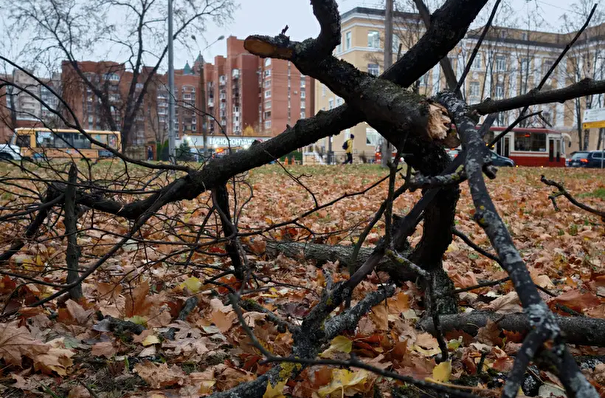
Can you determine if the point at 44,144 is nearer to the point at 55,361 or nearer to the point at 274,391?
the point at 55,361

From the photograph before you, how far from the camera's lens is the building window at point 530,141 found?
32188mm

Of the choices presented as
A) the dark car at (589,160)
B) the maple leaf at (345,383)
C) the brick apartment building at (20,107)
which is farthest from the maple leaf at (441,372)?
the dark car at (589,160)

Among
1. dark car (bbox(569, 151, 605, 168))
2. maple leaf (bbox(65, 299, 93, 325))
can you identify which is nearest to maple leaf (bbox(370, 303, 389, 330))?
maple leaf (bbox(65, 299, 93, 325))

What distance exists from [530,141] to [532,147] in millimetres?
441

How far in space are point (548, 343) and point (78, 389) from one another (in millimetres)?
1545

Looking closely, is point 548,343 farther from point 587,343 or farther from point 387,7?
point 387,7

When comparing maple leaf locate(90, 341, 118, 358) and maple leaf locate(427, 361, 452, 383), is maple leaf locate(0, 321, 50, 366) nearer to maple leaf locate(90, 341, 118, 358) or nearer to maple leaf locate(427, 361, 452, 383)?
maple leaf locate(90, 341, 118, 358)

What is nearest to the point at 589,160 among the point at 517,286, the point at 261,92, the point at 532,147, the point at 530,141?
the point at 532,147

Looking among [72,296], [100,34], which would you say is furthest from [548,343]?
[100,34]

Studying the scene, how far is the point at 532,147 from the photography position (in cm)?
3253

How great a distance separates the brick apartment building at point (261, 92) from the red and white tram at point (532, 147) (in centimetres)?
4440

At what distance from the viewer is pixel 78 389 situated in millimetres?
1673

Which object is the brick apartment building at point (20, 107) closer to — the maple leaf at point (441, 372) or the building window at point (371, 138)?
the maple leaf at point (441, 372)

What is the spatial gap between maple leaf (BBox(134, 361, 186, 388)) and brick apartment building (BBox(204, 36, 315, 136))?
72556mm
